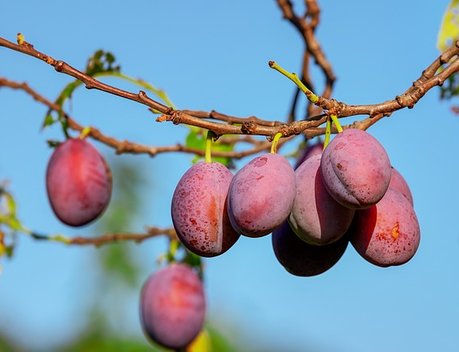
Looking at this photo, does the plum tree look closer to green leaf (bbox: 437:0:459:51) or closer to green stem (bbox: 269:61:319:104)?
green stem (bbox: 269:61:319:104)

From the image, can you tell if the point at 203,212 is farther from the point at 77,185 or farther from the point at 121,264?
the point at 121,264

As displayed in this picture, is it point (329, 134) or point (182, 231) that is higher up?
point (329, 134)

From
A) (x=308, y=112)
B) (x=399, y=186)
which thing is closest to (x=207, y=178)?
(x=399, y=186)

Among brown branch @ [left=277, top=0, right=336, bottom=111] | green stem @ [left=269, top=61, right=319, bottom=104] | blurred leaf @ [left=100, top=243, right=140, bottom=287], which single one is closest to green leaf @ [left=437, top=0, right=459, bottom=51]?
brown branch @ [left=277, top=0, right=336, bottom=111]

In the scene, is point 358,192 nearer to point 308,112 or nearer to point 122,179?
point 308,112

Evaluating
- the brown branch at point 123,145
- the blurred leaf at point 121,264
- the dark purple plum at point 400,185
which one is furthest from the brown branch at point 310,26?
the blurred leaf at point 121,264

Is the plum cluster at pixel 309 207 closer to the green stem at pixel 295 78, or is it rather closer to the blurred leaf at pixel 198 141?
the green stem at pixel 295 78
